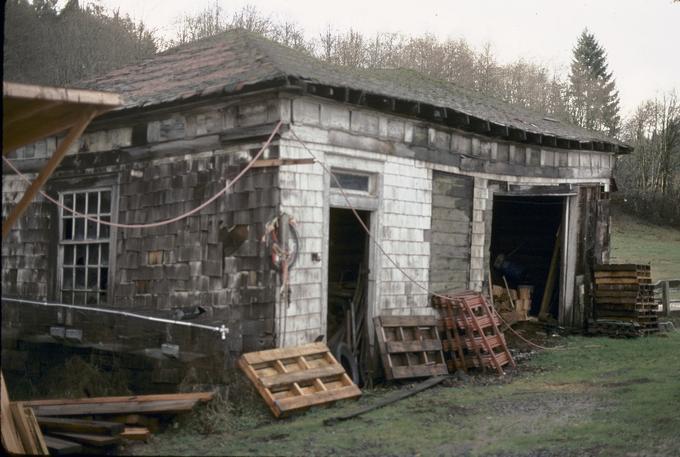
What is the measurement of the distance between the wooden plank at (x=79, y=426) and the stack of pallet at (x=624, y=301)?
34.1ft

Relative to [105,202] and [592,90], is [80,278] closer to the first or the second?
[105,202]

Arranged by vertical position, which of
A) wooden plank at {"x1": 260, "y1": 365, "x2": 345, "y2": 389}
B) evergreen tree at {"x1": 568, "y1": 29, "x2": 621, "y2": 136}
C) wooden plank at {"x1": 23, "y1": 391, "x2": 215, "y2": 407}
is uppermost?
evergreen tree at {"x1": 568, "y1": 29, "x2": 621, "y2": 136}

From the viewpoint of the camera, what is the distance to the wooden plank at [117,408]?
7.49 m

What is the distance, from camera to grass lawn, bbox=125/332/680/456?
23.1ft

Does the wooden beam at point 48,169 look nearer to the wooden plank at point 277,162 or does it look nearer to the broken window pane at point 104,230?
the wooden plank at point 277,162

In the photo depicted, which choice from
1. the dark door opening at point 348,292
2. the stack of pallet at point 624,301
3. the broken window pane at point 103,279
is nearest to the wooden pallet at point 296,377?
the dark door opening at point 348,292

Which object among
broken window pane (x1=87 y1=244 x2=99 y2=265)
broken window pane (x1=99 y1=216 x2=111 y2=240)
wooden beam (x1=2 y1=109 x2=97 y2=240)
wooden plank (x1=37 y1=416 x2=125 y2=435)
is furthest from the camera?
broken window pane (x1=87 y1=244 x2=99 y2=265)

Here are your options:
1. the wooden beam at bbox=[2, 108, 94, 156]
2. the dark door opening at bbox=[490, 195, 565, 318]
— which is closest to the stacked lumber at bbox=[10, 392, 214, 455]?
the wooden beam at bbox=[2, 108, 94, 156]

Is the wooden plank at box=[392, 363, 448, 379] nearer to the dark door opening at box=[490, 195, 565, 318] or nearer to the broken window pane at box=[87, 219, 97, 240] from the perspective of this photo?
the broken window pane at box=[87, 219, 97, 240]

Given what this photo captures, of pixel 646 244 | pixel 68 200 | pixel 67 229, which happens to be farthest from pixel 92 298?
pixel 646 244

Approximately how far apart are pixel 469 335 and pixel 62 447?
260 inches

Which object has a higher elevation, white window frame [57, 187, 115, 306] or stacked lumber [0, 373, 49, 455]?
white window frame [57, 187, 115, 306]

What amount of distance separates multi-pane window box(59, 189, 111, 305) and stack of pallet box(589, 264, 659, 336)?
922 cm

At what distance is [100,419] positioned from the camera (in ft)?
25.2
